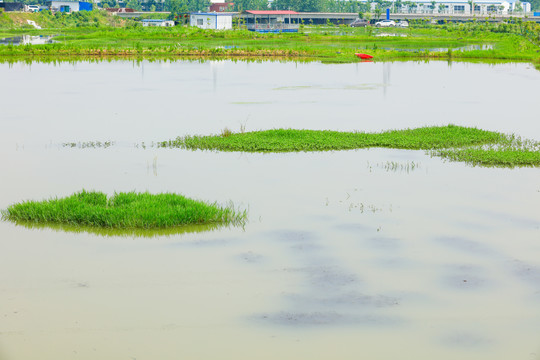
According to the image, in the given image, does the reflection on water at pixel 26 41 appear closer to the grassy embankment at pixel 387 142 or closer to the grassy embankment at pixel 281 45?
the grassy embankment at pixel 281 45

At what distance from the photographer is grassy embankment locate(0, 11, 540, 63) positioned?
41688 millimetres

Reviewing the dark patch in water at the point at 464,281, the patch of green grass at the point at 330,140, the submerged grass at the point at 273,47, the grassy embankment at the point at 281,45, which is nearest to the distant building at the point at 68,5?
the grassy embankment at the point at 281,45

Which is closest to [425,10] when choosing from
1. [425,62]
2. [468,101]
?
[425,62]

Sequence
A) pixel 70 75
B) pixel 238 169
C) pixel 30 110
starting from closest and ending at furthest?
pixel 238 169 < pixel 30 110 < pixel 70 75

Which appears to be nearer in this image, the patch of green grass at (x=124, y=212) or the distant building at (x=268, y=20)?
the patch of green grass at (x=124, y=212)

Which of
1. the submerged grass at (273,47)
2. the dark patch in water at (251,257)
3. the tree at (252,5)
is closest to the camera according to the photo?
the dark patch in water at (251,257)

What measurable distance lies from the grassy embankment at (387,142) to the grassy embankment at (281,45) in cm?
2014

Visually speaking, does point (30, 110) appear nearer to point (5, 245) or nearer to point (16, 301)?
point (5, 245)

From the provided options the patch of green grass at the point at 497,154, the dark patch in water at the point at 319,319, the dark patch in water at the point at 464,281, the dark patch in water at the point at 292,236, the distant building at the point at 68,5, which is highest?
the distant building at the point at 68,5

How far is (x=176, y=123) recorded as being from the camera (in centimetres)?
1800

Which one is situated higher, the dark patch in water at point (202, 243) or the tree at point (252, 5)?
the tree at point (252, 5)

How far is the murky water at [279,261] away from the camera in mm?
6246

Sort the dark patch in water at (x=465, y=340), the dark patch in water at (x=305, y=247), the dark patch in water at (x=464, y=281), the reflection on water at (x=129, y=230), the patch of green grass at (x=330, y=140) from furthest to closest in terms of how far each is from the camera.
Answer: the patch of green grass at (x=330, y=140) → the reflection on water at (x=129, y=230) → the dark patch in water at (x=305, y=247) → the dark patch in water at (x=464, y=281) → the dark patch in water at (x=465, y=340)

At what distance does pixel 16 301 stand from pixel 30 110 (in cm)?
1415
